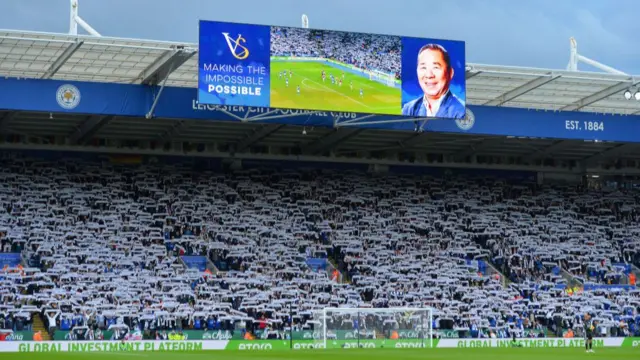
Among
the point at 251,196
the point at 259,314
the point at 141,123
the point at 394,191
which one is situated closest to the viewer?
the point at 259,314

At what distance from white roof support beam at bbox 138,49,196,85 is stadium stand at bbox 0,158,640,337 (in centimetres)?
699

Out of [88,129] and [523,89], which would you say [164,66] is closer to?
[88,129]

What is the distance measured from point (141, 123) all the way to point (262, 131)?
5.71 m

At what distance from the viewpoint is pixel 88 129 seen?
52156 millimetres

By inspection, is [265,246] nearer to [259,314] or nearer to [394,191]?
[259,314]

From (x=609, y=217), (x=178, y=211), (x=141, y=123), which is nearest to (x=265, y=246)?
(x=178, y=211)

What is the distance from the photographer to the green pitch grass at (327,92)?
45.3m

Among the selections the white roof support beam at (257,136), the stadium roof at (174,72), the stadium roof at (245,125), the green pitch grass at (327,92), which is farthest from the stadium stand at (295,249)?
the green pitch grass at (327,92)

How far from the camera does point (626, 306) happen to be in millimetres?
50469

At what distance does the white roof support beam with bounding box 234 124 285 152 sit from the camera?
5275 cm

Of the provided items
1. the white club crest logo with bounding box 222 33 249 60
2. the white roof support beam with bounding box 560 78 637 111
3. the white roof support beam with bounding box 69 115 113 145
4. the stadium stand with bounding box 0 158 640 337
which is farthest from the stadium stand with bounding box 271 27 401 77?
the white roof support beam with bounding box 560 78 637 111

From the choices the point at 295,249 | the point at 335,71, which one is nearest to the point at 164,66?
the point at 335,71

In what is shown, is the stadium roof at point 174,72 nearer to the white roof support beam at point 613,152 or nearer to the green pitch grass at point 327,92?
the green pitch grass at point 327,92

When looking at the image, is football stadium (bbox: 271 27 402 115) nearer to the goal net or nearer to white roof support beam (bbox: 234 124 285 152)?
white roof support beam (bbox: 234 124 285 152)
